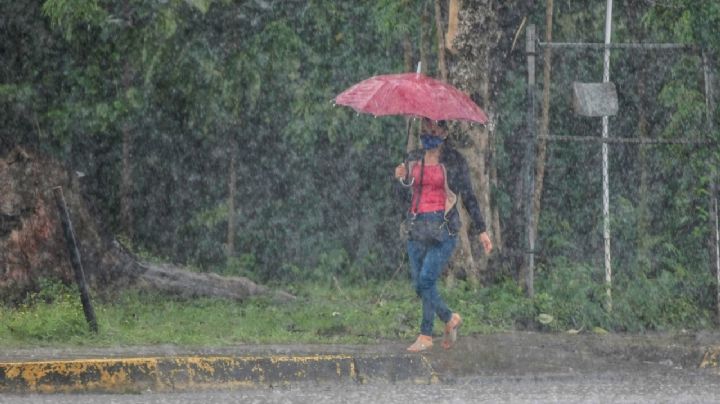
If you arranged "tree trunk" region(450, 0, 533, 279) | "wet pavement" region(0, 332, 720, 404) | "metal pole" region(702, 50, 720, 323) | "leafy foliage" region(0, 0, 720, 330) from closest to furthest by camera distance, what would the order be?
"wet pavement" region(0, 332, 720, 404)
"metal pole" region(702, 50, 720, 323)
"leafy foliage" region(0, 0, 720, 330)
"tree trunk" region(450, 0, 533, 279)

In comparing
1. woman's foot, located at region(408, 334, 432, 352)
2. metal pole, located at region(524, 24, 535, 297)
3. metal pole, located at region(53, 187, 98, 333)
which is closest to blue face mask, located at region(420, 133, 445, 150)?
woman's foot, located at region(408, 334, 432, 352)

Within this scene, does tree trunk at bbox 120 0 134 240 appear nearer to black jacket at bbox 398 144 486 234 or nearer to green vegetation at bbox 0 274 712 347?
green vegetation at bbox 0 274 712 347

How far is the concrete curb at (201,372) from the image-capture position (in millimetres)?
8297

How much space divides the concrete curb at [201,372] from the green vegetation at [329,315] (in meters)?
0.85

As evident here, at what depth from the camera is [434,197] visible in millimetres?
9438

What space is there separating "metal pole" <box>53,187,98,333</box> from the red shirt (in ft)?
8.02

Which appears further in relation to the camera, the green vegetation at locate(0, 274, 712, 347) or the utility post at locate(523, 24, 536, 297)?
the utility post at locate(523, 24, 536, 297)

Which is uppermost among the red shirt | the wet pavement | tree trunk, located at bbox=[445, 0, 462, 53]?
tree trunk, located at bbox=[445, 0, 462, 53]

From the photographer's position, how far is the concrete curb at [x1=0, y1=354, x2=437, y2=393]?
8.30m

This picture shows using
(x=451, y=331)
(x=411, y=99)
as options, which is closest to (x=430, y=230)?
(x=451, y=331)

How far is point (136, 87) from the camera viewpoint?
44.0ft

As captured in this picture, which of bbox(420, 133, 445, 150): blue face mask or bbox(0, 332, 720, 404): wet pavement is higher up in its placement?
bbox(420, 133, 445, 150): blue face mask

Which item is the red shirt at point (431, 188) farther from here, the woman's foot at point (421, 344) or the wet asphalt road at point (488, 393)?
the wet asphalt road at point (488, 393)

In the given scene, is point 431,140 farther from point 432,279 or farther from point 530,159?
point 530,159
